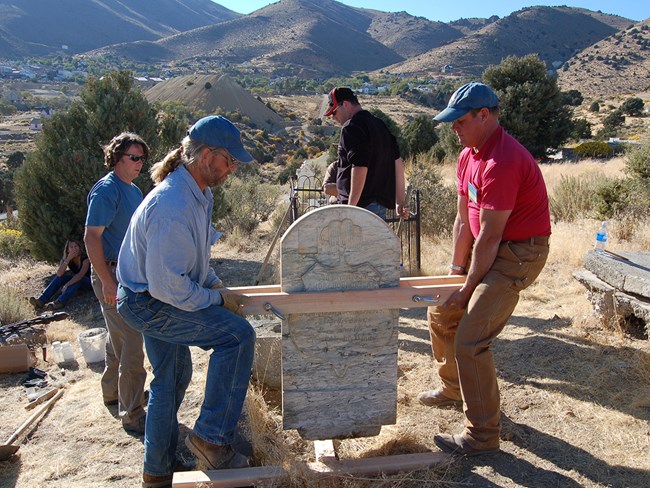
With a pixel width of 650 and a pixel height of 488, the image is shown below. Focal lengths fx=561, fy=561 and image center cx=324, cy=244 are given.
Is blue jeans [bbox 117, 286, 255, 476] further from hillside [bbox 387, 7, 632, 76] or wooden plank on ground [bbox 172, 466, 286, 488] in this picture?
hillside [bbox 387, 7, 632, 76]

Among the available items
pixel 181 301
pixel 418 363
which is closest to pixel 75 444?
Result: pixel 181 301

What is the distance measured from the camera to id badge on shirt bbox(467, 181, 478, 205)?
10.1 ft

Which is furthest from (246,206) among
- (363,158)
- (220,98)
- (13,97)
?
(13,97)

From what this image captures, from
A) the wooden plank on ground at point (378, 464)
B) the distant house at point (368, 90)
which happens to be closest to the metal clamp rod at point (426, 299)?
the wooden plank on ground at point (378, 464)

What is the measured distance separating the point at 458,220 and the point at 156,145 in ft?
21.1

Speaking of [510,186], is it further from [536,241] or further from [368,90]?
[368,90]

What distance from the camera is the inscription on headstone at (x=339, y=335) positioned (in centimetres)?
288

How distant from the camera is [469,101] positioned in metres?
2.94

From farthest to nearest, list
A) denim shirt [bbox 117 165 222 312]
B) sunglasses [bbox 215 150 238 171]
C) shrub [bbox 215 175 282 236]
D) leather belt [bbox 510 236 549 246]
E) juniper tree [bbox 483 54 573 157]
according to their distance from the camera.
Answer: juniper tree [bbox 483 54 573 157], shrub [bbox 215 175 282 236], leather belt [bbox 510 236 549 246], sunglasses [bbox 215 150 238 171], denim shirt [bbox 117 165 222 312]

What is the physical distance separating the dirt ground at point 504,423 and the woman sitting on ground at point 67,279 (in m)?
2.72

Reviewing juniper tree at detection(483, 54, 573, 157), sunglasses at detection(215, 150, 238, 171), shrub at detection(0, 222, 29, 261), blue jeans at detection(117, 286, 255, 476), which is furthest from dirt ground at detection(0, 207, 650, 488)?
juniper tree at detection(483, 54, 573, 157)

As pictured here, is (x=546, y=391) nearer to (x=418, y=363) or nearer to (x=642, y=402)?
(x=642, y=402)

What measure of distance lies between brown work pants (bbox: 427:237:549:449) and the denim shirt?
1.35 metres

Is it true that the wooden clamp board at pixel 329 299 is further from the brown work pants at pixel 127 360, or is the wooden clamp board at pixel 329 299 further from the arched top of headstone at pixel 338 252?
the brown work pants at pixel 127 360
